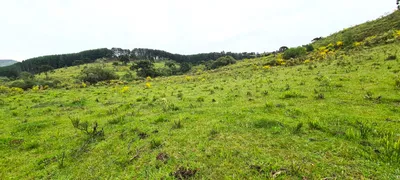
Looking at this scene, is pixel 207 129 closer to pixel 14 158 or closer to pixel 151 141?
pixel 151 141

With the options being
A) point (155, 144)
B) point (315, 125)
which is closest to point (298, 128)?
point (315, 125)

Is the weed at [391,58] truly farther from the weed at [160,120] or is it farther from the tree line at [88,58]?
the tree line at [88,58]

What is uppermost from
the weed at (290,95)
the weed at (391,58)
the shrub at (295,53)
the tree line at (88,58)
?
the tree line at (88,58)

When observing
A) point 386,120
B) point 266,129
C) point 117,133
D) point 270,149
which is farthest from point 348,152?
point 117,133

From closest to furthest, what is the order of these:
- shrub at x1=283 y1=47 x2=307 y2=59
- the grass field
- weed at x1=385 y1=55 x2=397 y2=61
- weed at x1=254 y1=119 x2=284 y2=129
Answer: the grass field, weed at x1=254 y1=119 x2=284 y2=129, weed at x1=385 y1=55 x2=397 y2=61, shrub at x1=283 y1=47 x2=307 y2=59

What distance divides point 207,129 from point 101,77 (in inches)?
2633

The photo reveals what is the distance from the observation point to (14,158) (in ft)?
28.8

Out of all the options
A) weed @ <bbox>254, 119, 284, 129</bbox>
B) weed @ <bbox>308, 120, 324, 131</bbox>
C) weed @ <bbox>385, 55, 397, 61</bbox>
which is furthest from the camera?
weed @ <bbox>385, 55, 397, 61</bbox>

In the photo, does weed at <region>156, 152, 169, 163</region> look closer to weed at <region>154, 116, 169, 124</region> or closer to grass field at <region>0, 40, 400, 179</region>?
grass field at <region>0, 40, 400, 179</region>

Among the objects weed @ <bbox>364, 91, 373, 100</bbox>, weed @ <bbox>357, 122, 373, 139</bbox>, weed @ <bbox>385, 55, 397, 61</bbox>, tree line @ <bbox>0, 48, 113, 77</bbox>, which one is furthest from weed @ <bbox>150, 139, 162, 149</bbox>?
tree line @ <bbox>0, 48, 113, 77</bbox>

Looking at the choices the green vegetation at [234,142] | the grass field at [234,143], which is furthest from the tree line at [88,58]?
the grass field at [234,143]

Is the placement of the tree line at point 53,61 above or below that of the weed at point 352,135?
above

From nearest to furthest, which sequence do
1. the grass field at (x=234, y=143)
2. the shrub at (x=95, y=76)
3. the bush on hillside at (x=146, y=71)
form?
the grass field at (x=234, y=143) < the shrub at (x=95, y=76) < the bush on hillside at (x=146, y=71)

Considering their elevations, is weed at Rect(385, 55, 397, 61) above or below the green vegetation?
above
